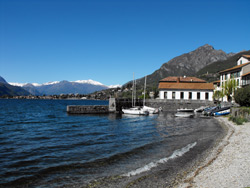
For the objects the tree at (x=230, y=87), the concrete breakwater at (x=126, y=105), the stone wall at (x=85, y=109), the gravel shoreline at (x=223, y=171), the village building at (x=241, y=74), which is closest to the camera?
the gravel shoreline at (x=223, y=171)

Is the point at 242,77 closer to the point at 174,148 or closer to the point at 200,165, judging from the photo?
the point at 174,148

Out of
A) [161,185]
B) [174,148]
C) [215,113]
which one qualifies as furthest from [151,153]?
[215,113]

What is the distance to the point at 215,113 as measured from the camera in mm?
40531

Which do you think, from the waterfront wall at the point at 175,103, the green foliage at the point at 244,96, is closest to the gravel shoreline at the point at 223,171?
the green foliage at the point at 244,96

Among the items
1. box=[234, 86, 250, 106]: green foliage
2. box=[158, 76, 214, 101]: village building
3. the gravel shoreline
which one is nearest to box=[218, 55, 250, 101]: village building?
box=[158, 76, 214, 101]: village building

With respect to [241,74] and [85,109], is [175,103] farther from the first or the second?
[85,109]

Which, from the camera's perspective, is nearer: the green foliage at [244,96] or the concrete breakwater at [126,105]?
the green foliage at [244,96]

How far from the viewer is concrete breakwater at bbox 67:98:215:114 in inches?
1933

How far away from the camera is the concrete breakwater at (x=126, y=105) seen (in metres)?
49.1

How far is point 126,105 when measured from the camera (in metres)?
54.5

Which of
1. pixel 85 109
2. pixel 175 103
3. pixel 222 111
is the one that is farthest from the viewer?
pixel 175 103


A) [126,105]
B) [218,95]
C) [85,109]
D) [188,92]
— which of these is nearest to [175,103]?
[188,92]

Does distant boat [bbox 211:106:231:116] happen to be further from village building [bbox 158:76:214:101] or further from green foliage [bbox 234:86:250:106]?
village building [bbox 158:76:214:101]

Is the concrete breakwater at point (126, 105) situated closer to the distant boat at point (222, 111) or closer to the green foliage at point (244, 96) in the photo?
the distant boat at point (222, 111)
